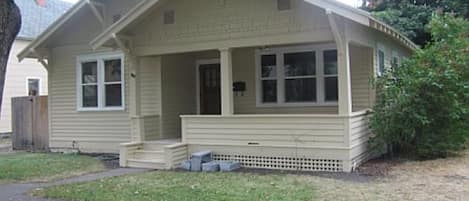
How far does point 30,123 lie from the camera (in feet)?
52.4

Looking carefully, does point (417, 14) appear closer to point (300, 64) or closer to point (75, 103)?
point (300, 64)

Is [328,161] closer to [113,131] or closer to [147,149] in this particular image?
[147,149]

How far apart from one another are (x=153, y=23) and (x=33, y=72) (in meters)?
13.2

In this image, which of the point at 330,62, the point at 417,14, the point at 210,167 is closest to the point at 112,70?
the point at 210,167

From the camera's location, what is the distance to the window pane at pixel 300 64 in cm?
1225

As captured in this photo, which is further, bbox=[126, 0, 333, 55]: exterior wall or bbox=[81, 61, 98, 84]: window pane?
bbox=[81, 61, 98, 84]: window pane

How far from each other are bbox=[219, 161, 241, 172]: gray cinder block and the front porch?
0.29m

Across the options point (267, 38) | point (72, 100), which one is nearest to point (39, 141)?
point (72, 100)

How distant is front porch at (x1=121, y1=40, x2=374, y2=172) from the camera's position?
9.90 meters

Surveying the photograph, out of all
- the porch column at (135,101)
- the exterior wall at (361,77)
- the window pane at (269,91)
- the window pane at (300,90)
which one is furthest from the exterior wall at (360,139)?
the porch column at (135,101)

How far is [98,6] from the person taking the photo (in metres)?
14.0

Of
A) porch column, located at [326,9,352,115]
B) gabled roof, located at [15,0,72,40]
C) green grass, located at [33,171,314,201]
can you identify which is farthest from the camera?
gabled roof, located at [15,0,72,40]

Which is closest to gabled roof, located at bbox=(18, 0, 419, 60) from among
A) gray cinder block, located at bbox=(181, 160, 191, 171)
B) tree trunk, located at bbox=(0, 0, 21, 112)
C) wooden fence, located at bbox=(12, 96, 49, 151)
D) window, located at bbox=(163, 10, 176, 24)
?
window, located at bbox=(163, 10, 176, 24)

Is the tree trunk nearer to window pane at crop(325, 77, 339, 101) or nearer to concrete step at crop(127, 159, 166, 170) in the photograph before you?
concrete step at crop(127, 159, 166, 170)
